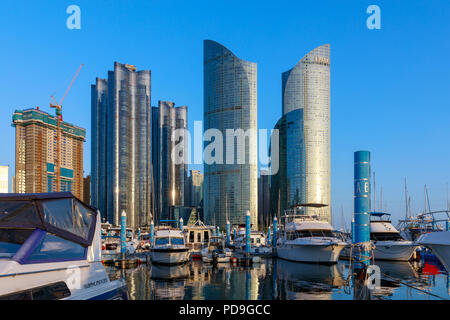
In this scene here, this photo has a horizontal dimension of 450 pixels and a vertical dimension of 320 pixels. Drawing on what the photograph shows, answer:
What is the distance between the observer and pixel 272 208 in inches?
6737

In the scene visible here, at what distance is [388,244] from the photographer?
35.1m

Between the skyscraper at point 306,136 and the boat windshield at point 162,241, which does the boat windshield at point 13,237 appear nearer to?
the boat windshield at point 162,241

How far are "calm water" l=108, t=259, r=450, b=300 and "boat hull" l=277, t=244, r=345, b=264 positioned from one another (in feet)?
4.06

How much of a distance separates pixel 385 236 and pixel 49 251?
116ft

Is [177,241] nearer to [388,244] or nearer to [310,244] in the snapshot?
[310,244]

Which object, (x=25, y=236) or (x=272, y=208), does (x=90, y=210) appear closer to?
(x=25, y=236)

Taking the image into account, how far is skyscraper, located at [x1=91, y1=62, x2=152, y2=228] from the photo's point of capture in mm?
137500

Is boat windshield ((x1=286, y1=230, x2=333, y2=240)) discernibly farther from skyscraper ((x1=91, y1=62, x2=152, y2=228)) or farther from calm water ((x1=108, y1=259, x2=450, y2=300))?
skyscraper ((x1=91, y1=62, x2=152, y2=228))

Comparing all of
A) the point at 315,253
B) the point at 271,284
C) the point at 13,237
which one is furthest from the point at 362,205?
the point at 13,237

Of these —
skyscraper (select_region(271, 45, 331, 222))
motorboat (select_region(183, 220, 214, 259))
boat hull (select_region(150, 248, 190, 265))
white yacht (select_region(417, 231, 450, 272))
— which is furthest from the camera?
skyscraper (select_region(271, 45, 331, 222))

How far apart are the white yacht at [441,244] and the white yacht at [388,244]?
20.3m

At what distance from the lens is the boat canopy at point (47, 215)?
8.49 meters

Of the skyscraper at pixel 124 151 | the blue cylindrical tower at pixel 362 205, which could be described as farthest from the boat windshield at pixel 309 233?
the skyscraper at pixel 124 151

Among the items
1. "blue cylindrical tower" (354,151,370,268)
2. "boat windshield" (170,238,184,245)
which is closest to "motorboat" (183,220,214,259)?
"boat windshield" (170,238,184,245)
